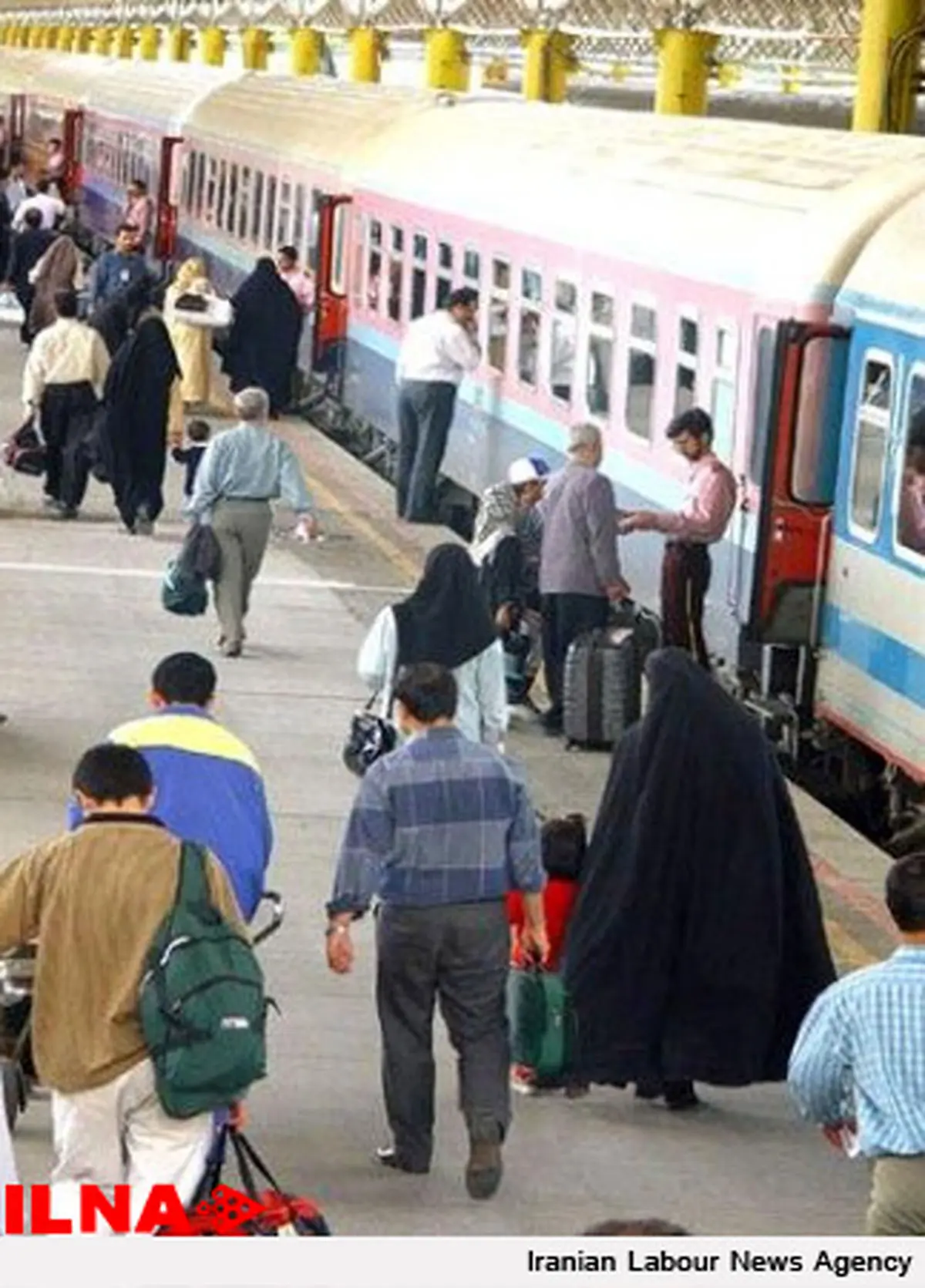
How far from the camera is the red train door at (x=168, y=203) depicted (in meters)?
47.4

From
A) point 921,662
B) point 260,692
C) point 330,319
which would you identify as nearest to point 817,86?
point 330,319

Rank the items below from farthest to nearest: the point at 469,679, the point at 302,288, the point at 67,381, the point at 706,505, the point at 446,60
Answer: the point at 446,60 → the point at 302,288 → the point at 67,381 → the point at 706,505 → the point at 469,679

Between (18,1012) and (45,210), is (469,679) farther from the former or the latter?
(45,210)

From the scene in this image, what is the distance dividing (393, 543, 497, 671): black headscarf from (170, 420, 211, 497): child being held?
430 inches

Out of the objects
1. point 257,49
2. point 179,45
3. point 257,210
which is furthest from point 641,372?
point 179,45

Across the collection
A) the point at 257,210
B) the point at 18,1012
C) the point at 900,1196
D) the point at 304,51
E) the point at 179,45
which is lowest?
the point at 179,45

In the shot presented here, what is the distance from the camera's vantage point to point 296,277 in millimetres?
34750

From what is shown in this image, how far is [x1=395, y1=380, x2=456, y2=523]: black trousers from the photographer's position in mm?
26172

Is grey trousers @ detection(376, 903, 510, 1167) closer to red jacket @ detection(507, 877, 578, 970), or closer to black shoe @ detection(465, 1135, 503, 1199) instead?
black shoe @ detection(465, 1135, 503, 1199)

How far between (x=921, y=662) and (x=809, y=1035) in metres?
7.59

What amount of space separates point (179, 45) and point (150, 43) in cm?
844

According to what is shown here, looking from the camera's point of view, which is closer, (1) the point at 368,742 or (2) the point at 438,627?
(2) the point at 438,627

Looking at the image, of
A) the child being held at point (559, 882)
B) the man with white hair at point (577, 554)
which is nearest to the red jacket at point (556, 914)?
the child being held at point (559, 882)

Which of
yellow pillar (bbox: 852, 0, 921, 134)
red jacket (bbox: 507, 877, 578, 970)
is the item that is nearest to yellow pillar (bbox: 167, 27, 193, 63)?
yellow pillar (bbox: 852, 0, 921, 134)
